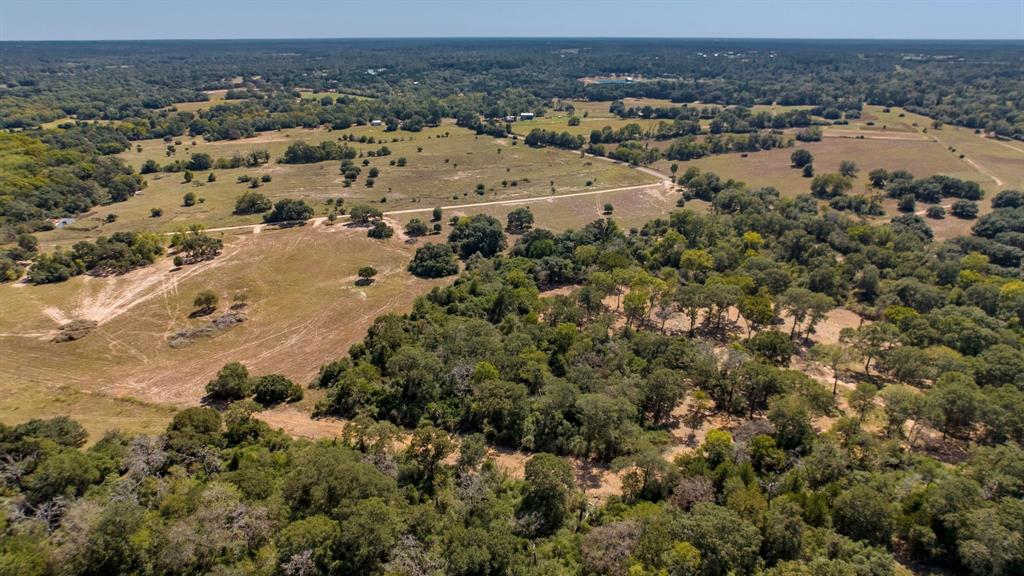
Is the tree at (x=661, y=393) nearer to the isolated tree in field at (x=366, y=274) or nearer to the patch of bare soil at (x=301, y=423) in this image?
the patch of bare soil at (x=301, y=423)

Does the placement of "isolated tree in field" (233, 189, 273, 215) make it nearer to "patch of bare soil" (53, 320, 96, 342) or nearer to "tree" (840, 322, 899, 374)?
"patch of bare soil" (53, 320, 96, 342)

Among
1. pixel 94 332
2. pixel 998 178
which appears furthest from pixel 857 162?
pixel 94 332

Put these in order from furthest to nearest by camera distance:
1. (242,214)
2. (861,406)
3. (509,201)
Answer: (509,201), (242,214), (861,406)

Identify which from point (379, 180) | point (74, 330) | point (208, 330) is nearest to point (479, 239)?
point (208, 330)

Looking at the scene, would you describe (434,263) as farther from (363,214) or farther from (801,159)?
(801,159)

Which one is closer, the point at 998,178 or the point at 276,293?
the point at 276,293

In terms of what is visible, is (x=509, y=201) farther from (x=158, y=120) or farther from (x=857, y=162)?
(x=158, y=120)
